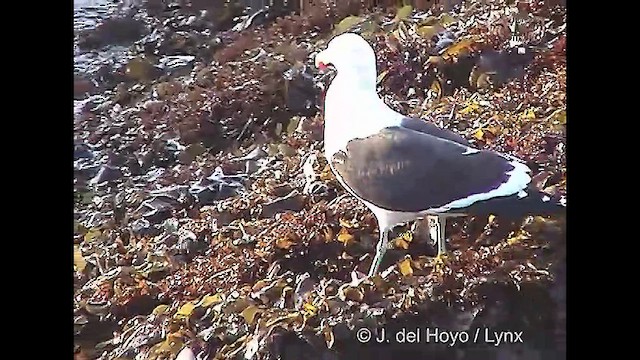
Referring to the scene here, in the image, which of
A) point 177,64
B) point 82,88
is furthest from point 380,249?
point 82,88

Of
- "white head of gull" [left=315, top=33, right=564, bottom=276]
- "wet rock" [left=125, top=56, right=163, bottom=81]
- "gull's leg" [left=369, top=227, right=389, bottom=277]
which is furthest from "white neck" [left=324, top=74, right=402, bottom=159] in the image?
"wet rock" [left=125, top=56, right=163, bottom=81]

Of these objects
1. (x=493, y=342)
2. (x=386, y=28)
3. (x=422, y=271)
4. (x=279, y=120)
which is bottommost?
(x=493, y=342)

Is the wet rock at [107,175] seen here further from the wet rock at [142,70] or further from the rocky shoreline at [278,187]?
the wet rock at [142,70]

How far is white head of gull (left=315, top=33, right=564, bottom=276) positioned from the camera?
4.07 feet

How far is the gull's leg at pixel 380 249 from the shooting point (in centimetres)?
127

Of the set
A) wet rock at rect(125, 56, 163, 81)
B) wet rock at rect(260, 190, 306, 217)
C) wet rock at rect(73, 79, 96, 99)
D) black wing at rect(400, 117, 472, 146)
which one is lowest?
wet rock at rect(260, 190, 306, 217)

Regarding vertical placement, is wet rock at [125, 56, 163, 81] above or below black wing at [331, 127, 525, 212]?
above

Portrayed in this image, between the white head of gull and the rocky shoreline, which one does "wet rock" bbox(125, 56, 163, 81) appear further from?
the white head of gull

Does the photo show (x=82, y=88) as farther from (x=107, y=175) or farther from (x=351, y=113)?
(x=351, y=113)
